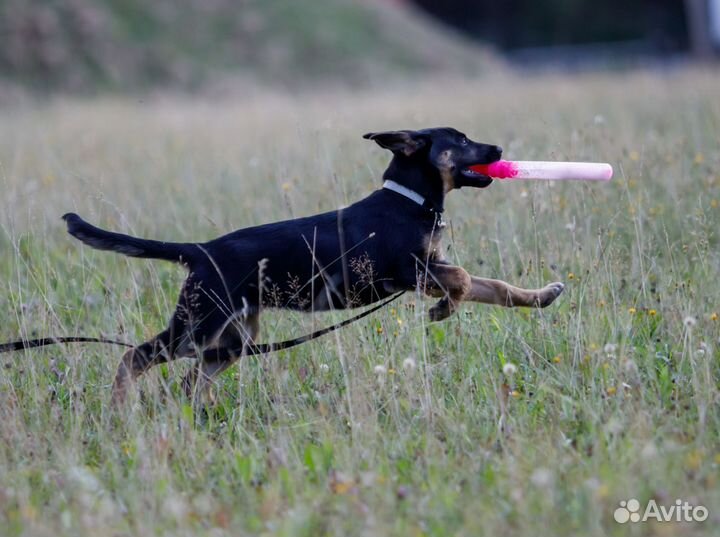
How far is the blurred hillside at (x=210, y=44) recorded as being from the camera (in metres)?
21.9

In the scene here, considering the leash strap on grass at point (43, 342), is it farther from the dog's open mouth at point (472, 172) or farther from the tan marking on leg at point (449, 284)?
the dog's open mouth at point (472, 172)

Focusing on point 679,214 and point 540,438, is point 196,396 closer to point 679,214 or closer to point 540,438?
point 540,438

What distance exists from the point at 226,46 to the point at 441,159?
21.3 meters

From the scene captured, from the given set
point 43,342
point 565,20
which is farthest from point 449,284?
point 565,20

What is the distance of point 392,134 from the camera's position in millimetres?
4746

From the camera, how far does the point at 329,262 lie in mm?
4625

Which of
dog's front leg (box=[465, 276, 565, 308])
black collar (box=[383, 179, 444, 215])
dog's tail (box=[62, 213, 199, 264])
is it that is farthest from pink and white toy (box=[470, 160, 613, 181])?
dog's tail (box=[62, 213, 199, 264])

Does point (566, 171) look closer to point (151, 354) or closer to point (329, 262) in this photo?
point (329, 262)

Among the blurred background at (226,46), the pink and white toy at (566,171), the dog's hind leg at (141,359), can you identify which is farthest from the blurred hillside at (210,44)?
the pink and white toy at (566,171)

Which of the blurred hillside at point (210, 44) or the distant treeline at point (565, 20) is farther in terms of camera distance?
the distant treeline at point (565, 20)

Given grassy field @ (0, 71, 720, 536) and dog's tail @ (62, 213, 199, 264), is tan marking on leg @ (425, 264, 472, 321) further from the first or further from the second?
dog's tail @ (62, 213, 199, 264)

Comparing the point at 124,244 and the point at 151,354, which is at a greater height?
the point at 124,244

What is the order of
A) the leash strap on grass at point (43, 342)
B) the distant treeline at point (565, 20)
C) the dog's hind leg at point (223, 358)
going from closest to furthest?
the leash strap on grass at point (43, 342), the dog's hind leg at point (223, 358), the distant treeline at point (565, 20)

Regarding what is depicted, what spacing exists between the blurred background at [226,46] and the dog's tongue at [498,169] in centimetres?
1756
